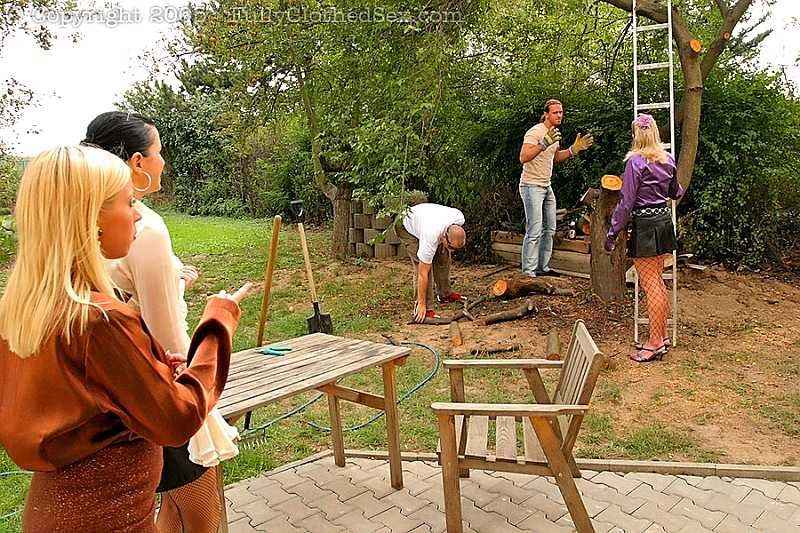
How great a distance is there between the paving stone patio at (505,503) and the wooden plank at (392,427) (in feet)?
0.25

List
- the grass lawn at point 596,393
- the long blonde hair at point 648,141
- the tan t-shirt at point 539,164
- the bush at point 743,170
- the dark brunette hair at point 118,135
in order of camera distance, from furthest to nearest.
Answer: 1. the bush at point 743,170
2. the tan t-shirt at point 539,164
3. the long blonde hair at point 648,141
4. the grass lawn at point 596,393
5. the dark brunette hair at point 118,135

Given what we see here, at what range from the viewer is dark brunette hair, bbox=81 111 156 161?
201 cm

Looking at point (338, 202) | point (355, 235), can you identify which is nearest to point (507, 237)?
point (355, 235)

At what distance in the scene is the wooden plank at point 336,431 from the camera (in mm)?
3707

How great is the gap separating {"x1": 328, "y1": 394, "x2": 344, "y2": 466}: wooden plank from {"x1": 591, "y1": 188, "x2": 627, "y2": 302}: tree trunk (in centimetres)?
383

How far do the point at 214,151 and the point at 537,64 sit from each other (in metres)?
12.9

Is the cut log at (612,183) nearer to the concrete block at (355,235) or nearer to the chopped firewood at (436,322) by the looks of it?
the chopped firewood at (436,322)

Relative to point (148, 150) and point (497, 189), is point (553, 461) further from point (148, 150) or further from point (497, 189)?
point (497, 189)

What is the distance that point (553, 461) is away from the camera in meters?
2.70

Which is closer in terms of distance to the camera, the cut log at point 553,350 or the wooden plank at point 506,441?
the wooden plank at point 506,441

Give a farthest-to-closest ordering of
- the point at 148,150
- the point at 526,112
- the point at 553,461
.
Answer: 1. the point at 526,112
2. the point at 553,461
3. the point at 148,150

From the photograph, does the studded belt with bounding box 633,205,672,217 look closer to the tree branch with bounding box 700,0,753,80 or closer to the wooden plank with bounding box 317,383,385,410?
the tree branch with bounding box 700,0,753,80

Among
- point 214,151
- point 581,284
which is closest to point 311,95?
point 581,284

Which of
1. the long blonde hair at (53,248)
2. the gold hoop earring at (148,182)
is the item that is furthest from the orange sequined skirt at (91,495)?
the gold hoop earring at (148,182)
